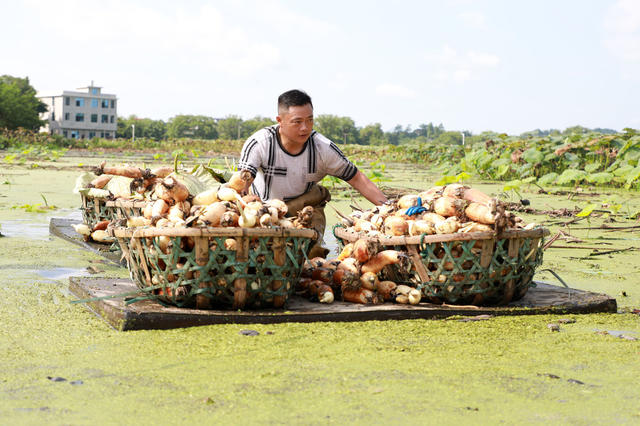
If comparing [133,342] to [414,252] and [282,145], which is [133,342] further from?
[282,145]

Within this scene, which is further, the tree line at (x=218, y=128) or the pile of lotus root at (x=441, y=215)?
the tree line at (x=218, y=128)

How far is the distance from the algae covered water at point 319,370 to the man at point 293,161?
1060mm

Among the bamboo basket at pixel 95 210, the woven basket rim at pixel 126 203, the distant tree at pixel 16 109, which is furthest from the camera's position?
the distant tree at pixel 16 109

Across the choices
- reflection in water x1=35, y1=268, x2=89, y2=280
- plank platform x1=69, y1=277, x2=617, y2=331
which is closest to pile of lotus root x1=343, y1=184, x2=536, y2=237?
plank platform x1=69, y1=277, x2=617, y2=331

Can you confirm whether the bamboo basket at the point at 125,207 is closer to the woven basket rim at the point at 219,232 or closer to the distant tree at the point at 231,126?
the woven basket rim at the point at 219,232

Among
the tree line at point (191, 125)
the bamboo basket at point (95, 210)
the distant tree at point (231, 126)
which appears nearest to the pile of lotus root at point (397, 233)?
the bamboo basket at point (95, 210)

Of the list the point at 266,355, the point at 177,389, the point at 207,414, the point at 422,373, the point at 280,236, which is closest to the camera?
the point at 207,414

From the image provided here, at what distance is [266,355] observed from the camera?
217 cm

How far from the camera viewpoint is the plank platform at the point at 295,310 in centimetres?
247

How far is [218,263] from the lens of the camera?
248 centimetres

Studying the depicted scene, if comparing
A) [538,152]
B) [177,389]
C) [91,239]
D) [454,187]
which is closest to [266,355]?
[177,389]

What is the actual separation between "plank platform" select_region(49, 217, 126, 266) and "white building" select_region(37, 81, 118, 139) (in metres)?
61.7

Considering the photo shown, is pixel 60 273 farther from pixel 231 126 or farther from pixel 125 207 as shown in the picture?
pixel 231 126

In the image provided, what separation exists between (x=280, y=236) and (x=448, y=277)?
67 centimetres
